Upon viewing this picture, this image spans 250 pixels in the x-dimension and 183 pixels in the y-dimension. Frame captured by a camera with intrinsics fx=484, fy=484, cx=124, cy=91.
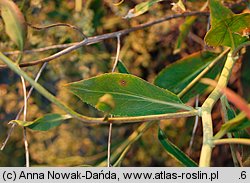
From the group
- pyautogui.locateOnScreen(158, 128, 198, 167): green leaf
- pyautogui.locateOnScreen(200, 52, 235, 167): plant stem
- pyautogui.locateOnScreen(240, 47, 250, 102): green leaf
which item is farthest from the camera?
pyautogui.locateOnScreen(240, 47, 250, 102): green leaf

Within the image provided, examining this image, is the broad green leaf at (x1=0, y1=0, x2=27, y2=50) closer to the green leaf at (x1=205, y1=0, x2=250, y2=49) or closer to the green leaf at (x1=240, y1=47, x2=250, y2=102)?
the green leaf at (x1=205, y1=0, x2=250, y2=49)

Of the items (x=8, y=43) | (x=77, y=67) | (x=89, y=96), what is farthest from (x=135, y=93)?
(x=77, y=67)

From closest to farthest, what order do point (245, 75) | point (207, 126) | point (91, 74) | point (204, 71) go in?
point (207, 126) < point (204, 71) < point (245, 75) < point (91, 74)

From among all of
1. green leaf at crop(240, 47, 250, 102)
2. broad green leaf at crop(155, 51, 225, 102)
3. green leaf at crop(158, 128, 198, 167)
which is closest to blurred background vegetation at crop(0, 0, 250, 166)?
green leaf at crop(240, 47, 250, 102)

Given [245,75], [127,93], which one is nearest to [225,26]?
[127,93]

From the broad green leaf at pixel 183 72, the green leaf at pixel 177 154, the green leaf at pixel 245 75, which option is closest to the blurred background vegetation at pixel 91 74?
the green leaf at pixel 245 75

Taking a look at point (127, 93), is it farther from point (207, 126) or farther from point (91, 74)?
point (91, 74)
